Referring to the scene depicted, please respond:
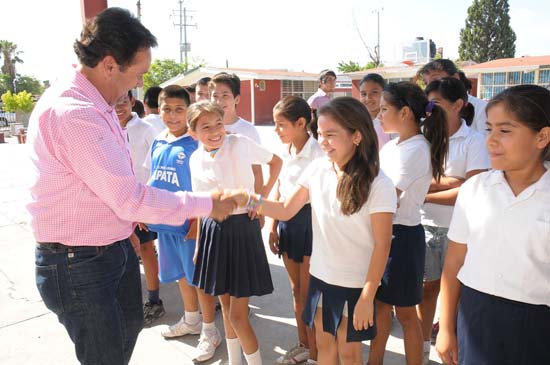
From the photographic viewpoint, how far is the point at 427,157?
7.73 ft

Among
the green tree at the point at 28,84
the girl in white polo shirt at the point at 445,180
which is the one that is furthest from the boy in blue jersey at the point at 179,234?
the green tree at the point at 28,84

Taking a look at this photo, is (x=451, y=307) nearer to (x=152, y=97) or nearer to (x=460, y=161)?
(x=460, y=161)

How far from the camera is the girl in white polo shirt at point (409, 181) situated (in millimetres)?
2352

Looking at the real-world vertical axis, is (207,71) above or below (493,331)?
above

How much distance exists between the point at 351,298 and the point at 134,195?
3.58 feet

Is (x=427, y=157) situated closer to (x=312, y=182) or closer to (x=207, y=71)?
(x=312, y=182)

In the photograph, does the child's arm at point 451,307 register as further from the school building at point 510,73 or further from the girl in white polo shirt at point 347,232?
the school building at point 510,73

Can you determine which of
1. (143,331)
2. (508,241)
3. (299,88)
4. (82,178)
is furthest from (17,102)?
(508,241)

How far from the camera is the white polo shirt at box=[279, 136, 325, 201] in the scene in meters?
2.85

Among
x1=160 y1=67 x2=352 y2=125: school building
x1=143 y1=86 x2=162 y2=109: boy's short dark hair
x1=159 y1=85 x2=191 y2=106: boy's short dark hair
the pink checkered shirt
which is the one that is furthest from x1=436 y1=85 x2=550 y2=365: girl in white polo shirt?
x1=160 y1=67 x2=352 y2=125: school building

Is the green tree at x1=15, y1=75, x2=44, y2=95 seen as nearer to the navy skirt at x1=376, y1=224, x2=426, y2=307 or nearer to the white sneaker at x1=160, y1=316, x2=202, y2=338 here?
the white sneaker at x1=160, y1=316, x2=202, y2=338

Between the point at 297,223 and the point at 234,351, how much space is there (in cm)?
91

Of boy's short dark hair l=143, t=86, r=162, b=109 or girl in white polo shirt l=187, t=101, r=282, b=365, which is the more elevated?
boy's short dark hair l=143, t=86, r=162, b=109

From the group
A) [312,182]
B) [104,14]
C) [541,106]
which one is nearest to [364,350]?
[312,182]
